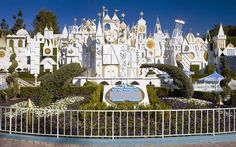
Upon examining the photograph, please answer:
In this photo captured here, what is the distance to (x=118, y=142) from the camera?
8.70m

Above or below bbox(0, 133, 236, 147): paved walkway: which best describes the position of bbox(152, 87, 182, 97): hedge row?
above

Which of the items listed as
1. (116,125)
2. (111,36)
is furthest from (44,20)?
(116,125)

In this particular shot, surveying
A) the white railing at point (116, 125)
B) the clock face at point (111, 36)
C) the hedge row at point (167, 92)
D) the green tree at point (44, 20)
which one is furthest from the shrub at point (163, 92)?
the green tree at point (44, 20)

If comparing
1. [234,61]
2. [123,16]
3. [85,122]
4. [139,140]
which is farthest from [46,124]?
[234,61]

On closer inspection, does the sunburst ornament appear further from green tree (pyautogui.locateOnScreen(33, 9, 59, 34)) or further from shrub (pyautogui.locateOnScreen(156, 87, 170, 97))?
green tree (pyautogui.locateOnScreen(33, 9, 59, 34))

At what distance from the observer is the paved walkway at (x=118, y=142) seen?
8.67 m

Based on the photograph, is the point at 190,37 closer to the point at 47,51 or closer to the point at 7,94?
the point at 47,51

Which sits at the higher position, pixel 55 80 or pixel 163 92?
pixel 55 80

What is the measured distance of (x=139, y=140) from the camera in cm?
872

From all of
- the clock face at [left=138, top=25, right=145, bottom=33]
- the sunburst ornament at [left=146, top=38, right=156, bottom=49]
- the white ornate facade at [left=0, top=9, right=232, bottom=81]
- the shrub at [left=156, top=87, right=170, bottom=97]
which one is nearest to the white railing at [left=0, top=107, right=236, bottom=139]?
the shrub at [left=156, top=87, right=170, bottom=97]

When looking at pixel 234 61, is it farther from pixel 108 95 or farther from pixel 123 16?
pixel 108 95

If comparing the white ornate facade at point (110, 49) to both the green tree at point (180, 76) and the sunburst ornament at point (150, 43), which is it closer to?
the sunburst ornament at point (150, 43)

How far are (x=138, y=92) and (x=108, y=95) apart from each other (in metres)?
1.15

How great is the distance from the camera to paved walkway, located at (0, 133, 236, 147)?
8672 millimetres
